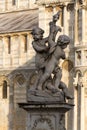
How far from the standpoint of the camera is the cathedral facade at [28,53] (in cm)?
4900

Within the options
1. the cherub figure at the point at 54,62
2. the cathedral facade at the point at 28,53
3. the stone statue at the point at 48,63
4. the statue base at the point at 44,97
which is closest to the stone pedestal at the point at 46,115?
the statue base at the point at 44,97

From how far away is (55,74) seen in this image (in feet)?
71.1

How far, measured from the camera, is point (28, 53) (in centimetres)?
5928

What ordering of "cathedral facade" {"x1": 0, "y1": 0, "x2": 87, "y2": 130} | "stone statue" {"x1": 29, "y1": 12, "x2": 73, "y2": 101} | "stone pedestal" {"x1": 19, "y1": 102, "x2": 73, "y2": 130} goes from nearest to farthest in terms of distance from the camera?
1. "stone pedestal" {"x1": 19, "y1": 102, "x2": 73, "y2": 130}
2. "stone statue" {"x1": 29, "y1": 12, "x2": 73, "y2": 101}
3. "cathedral facade" {"x1": 0, "y1": 0, "x2": 87, "y2": 130}

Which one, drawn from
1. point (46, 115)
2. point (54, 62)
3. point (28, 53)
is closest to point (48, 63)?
point (54, 62)

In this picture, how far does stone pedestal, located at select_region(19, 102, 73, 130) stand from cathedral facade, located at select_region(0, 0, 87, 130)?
27189 mm

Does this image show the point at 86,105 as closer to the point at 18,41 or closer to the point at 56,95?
the point at 18,41

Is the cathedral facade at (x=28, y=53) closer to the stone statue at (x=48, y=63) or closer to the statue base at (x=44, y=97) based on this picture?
the stone statue at (x=48, y=63)

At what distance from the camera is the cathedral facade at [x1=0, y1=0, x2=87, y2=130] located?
49.0 metres

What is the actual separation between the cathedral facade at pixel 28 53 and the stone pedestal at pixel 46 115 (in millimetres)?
27189

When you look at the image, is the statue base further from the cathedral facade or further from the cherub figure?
the cathedral facade

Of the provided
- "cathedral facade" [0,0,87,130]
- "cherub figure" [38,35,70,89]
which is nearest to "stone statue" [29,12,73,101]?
"cherub figure" [38,35,70,89]

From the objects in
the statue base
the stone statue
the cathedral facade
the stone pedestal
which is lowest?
the stone pedestal

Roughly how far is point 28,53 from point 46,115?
38.2 metres
